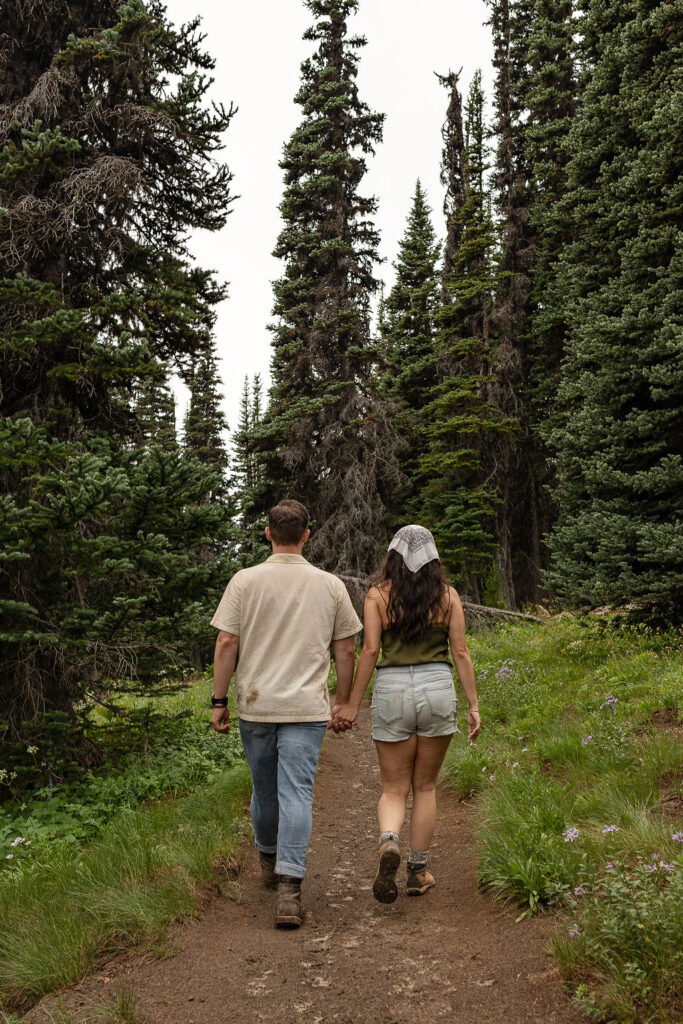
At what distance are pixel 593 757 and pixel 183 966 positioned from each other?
3.56m

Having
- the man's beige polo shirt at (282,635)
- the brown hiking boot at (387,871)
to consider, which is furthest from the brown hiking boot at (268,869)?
the man's beige polo shirt at (282,635)

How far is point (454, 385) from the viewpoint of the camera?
75.7ft

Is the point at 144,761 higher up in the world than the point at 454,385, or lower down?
lower down

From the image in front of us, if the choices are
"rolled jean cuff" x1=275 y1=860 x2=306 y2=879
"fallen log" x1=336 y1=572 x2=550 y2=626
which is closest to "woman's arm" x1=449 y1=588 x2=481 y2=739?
"rolled jean cuff" x1=275 y1=860 x2=306 y2=879

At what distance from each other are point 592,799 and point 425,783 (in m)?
1.20

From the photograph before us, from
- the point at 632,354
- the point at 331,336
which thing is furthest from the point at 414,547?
the point at 331,336

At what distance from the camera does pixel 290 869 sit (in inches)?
167

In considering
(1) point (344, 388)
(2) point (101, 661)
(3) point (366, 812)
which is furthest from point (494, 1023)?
(1) point (344, 388)

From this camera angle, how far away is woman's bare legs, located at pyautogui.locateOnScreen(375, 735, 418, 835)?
4.54 meters

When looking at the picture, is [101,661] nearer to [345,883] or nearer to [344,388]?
[345,883]

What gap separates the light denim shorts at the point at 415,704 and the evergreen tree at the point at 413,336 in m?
18.7

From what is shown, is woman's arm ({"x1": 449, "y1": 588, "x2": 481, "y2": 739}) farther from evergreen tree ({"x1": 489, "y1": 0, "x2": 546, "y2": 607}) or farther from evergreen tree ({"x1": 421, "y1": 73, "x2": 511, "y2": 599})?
evergreen tree ({"x1": 489, "y1": 0, "x2": 546, "y2": 607})

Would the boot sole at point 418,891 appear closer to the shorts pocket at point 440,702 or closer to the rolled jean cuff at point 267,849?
the rolled jean cuff at point 267,849

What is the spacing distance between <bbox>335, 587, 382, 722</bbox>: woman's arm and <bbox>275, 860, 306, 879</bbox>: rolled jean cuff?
850mm
